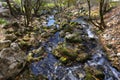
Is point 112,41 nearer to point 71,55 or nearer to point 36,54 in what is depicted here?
point 71,55

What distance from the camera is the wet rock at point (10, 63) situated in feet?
33.1

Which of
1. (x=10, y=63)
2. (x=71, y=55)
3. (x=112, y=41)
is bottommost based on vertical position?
(x=112, y=41)

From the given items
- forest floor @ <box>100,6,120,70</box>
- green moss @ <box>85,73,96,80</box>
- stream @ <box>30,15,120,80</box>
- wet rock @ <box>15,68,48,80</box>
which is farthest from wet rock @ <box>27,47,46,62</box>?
forest floor @ <box>100,6,120,70</box>

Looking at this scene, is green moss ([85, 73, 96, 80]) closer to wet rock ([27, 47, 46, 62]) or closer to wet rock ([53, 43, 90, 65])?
wet rock ([53, 43, 90, 65])

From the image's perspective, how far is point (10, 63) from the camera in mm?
10539

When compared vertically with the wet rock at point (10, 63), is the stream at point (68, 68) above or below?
below

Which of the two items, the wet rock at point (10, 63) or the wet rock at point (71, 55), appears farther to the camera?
the wet rock at point (71, 55)

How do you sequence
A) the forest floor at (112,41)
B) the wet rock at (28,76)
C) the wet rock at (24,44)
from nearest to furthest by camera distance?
1. the wet rock at (28,76)
2. the forest floor at (112,41)
3. the wet rock at (24,44)

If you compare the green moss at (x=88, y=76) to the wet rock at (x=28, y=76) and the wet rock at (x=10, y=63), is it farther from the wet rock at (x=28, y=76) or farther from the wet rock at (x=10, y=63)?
the wet rock at (x=10, y=63)

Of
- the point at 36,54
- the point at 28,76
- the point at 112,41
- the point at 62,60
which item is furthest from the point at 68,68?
the point at 112,41

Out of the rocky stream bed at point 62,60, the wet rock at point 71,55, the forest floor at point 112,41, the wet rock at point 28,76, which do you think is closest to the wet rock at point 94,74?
the rocky stream bed at point 62,60

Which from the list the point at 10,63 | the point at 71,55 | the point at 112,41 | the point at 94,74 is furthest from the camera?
the point at 112,41

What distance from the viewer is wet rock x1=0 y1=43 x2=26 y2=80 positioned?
10102 millimetres

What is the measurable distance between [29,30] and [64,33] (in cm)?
409
